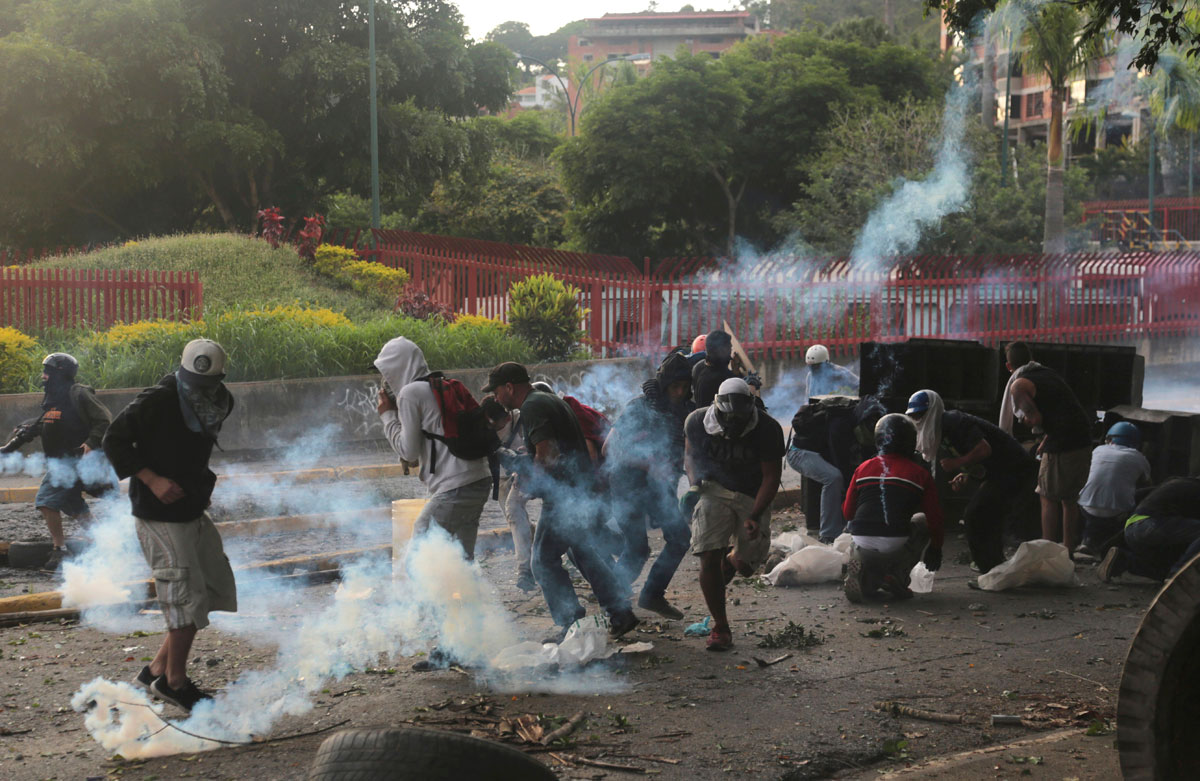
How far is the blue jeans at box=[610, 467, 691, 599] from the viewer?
726cm

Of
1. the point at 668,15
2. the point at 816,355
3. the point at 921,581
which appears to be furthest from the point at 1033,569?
the point at 668,15

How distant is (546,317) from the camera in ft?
54.0

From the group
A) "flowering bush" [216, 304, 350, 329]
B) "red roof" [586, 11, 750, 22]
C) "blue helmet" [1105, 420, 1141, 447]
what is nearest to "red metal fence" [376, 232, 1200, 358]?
"flowering bush" [216, 304, 350, 329]

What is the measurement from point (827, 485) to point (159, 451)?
568 centimetres

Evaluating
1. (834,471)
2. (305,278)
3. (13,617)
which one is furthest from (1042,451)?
(305,278)

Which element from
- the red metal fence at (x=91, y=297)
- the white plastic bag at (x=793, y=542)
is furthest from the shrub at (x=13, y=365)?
the white plastic bag at (x=793, y=542)

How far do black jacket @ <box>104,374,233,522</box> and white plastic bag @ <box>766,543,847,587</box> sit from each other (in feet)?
14.2

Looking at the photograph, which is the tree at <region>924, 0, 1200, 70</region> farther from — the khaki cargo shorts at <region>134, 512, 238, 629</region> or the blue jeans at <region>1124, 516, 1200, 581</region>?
the khaki cargo shorts at <region>134, 512, 238, 629</region>

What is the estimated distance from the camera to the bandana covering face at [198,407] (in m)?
5.48

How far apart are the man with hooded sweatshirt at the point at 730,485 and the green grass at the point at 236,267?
11657 millimetres

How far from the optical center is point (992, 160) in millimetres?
28719

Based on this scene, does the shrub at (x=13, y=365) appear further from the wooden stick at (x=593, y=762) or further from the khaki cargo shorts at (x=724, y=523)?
the wooden stick at (x=593, y=762)

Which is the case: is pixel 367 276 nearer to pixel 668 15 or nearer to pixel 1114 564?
pixel 1114 564

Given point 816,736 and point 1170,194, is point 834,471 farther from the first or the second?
point 1170,194
